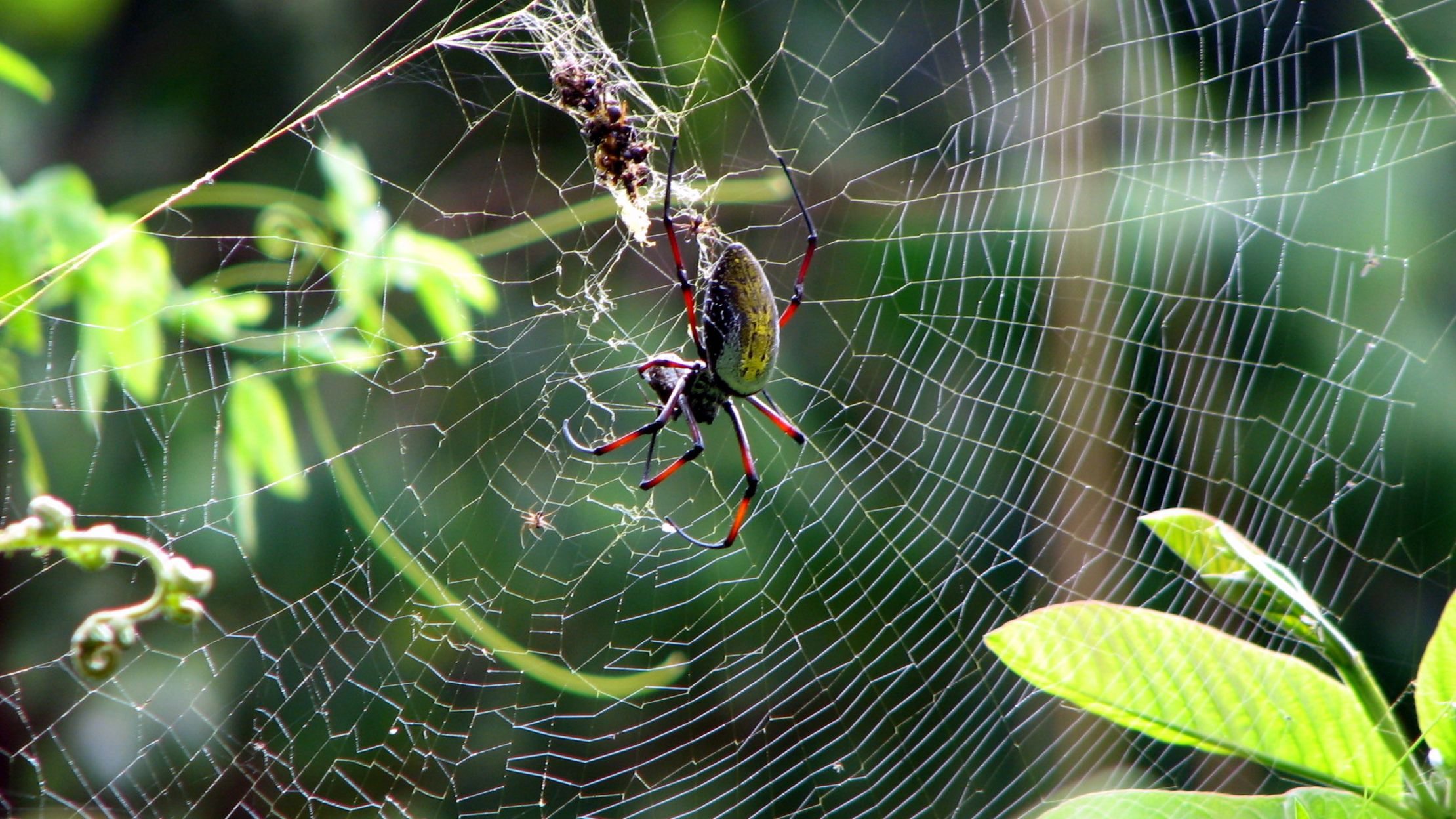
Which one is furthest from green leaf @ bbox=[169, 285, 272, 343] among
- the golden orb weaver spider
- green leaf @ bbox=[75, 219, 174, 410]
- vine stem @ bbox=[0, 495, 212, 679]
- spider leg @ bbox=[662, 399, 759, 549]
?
vine stem @ bbox=[0, 495, 212, 679]

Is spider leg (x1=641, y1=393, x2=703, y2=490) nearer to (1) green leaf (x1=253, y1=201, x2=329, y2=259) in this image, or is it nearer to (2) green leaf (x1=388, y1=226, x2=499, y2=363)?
(2) green leaf (x1=388, y1=226, x2=499, y2=363)

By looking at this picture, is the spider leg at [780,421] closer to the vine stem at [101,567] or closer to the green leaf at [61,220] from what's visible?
the green leaf at [61,220]

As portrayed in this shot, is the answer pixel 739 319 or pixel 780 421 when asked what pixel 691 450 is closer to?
pixel 780 421

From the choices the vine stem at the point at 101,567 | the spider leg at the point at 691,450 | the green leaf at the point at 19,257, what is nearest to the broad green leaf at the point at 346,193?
the green leaf at the point at 19,257

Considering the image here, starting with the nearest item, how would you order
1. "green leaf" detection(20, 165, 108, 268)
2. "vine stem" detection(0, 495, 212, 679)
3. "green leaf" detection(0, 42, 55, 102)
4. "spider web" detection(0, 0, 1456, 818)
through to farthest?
"vine stem" detection(0, 495, 212, 679)
"green leaf" detection(0, 42, 55, 102)
"green leaf" detection(20, 165, 108, 268)
"spider web" detection(0, 0, 1456, 818)

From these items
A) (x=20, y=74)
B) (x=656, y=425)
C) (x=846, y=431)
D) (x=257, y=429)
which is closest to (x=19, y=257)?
(x=20, y=74)

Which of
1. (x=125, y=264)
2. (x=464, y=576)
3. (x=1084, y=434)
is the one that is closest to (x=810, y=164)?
(x=1084, y=434)
